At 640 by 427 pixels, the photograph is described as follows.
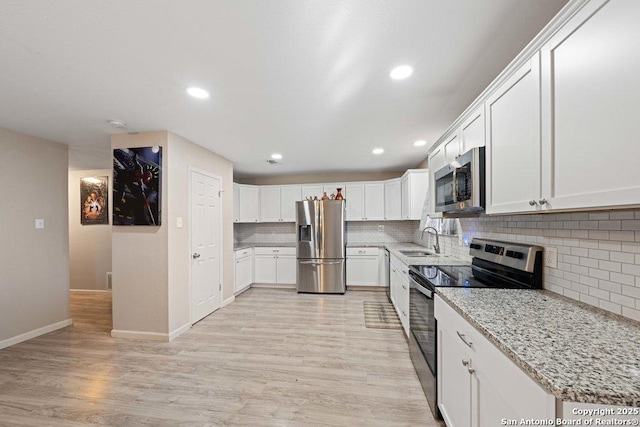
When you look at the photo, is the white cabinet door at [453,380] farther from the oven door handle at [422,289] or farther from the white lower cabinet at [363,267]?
the white lower cabinet at [363,267]

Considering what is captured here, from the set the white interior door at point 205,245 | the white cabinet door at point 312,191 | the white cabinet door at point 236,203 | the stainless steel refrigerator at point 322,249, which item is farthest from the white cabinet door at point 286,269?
the white interior door at point 205,245

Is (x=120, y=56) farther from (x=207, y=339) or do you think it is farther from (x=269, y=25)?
(x=207, y=339)

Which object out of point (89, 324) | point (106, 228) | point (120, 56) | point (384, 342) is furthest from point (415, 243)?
point (106, 228)

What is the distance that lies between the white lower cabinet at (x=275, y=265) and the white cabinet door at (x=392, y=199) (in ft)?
6.49

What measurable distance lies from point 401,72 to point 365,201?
3417 millimetres

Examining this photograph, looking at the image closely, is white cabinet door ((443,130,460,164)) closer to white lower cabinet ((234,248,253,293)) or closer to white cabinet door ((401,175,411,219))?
white cabinet door ((401,175,411,219))

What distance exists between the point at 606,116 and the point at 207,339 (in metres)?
3.46

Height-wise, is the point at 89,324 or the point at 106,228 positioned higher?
the point at 106,228

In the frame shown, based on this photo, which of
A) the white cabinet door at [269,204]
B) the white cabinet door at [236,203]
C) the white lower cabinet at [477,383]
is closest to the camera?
the white lower cabinet at [477,383]

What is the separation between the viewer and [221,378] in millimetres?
2164

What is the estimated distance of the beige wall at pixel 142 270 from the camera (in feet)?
9.29

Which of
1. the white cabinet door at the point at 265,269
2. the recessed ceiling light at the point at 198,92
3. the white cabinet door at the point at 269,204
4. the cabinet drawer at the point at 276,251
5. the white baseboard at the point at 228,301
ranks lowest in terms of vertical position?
the white baseboard at the point at 228,301

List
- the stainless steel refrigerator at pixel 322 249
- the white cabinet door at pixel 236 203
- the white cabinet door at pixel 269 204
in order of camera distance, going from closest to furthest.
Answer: the stainless steel refrigerator at pixel 322 249 → the white cabinet door at pixel 236 203 → the white cabinet door at pixel 269 204

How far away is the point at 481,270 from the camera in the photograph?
2061 mm
